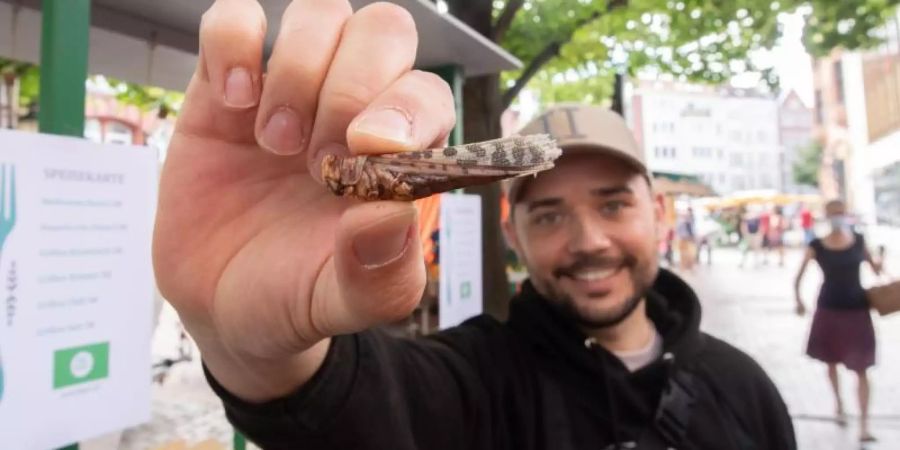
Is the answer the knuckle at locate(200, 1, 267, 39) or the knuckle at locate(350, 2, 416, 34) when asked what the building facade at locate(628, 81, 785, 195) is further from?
the knuckle at locate(200, 1, 267, 39)

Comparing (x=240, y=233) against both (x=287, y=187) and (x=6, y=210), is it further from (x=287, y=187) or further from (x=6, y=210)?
(x=6, y=210)

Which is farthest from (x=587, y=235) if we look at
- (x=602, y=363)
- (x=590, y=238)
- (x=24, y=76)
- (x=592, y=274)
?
(x=24, y=76)

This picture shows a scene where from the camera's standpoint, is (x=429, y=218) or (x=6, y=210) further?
(x=429, y=218)

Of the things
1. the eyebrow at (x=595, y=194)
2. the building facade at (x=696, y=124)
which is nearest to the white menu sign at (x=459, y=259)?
the eyebrow at (x=595, y=194)

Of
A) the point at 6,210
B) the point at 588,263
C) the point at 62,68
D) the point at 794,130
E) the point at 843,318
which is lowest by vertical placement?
the point at 843,318

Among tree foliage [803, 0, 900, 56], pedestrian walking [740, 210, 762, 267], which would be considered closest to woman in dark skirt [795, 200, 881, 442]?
tree foliage [803, 0, 900, 56]

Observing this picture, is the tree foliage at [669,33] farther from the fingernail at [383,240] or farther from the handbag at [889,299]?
the fingernail at [383,240]
